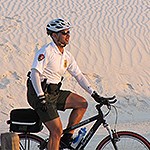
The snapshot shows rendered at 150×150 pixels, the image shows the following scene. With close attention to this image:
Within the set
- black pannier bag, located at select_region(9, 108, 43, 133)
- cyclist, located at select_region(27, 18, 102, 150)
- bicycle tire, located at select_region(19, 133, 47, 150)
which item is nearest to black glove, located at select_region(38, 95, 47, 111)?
cyclist, located at select_region(27, 18, 102, 150)

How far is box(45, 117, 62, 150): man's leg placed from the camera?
5766mm

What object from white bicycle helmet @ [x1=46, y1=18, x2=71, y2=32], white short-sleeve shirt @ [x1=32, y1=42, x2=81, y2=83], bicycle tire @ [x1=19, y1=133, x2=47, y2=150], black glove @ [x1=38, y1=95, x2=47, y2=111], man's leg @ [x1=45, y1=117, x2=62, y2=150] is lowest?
bicycle tire @ [x1=19, y1=133, x2=47, y2=150]

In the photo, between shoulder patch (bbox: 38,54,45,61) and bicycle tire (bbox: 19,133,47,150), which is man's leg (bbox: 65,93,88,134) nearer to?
bicycle tire (bbox: 19,133,47,150)

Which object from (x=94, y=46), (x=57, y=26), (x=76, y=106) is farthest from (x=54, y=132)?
(x=94, y=46)

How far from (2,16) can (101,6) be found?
3.22 meters

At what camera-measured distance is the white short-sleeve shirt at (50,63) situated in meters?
5.71

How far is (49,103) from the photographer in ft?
19.1

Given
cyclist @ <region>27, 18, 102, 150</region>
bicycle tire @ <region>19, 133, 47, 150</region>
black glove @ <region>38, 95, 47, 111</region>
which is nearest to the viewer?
black glove @ <region>38, 95, 47, 111</region>

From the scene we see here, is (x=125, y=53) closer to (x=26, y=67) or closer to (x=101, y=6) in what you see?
(x=26, y=67)

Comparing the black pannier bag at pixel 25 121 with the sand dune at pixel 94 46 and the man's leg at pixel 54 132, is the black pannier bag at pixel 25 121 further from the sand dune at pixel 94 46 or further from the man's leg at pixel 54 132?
the sand dune at pixel 94 46

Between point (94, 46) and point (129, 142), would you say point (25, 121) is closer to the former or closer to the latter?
point (129, 142)

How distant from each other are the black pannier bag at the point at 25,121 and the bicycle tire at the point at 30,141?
0.17 m

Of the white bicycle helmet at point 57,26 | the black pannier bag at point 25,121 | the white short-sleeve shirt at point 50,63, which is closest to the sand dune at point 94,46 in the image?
the black pannier bag at point 25,121

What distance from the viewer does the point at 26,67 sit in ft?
40.8
